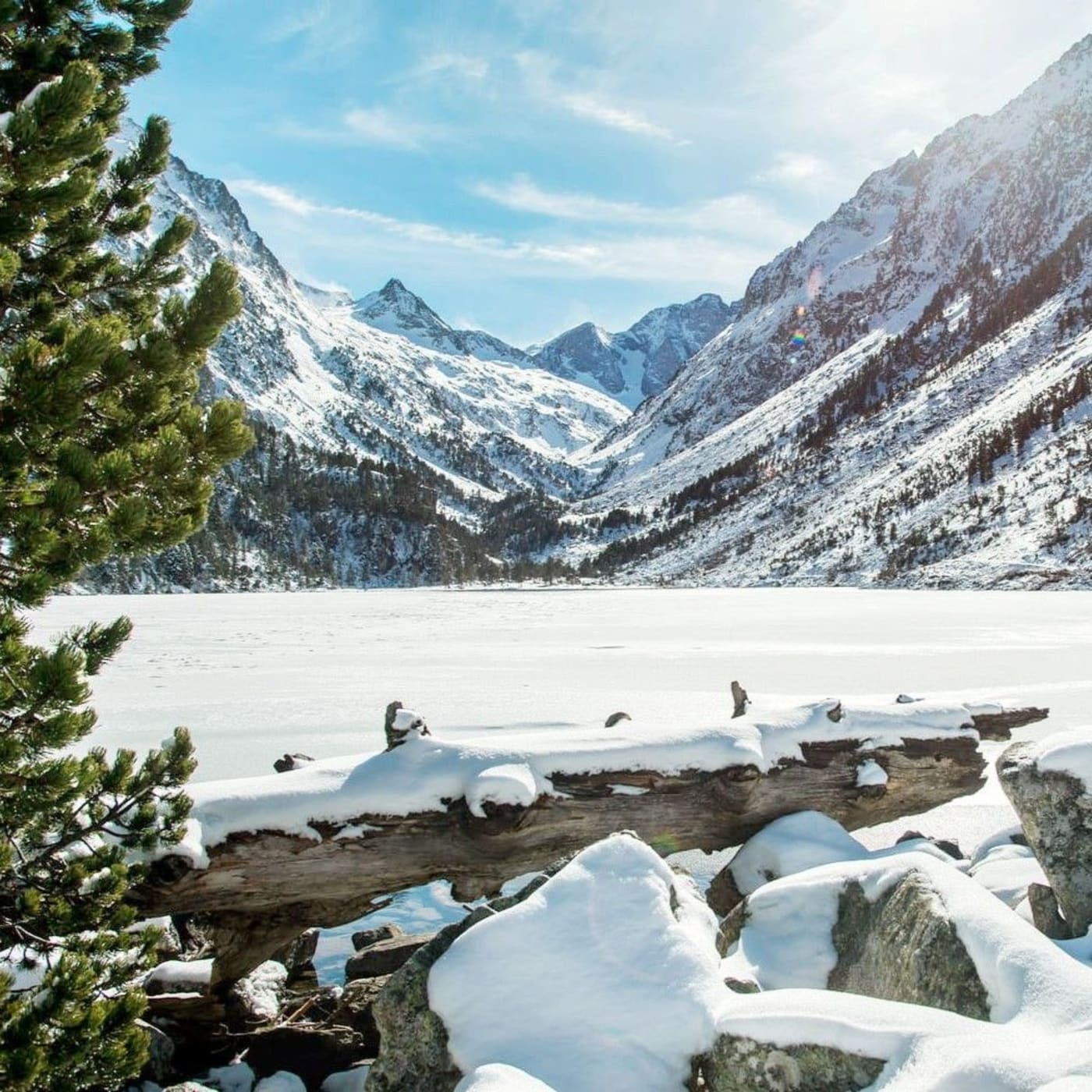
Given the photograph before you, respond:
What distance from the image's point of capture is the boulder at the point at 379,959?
7.06 meters

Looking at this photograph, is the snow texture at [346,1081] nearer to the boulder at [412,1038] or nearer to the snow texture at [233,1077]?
the snow texture at [233,1077]

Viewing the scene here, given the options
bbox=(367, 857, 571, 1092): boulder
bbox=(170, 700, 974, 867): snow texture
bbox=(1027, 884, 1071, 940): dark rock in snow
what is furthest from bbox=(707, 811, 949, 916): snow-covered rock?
bbox=(367, 857, 571, 1092): boulder

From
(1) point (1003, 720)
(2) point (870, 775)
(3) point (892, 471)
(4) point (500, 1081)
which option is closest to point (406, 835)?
(4) point (500, 1081)

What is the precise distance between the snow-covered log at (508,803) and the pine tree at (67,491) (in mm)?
1223

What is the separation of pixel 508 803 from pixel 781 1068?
10.2 feet

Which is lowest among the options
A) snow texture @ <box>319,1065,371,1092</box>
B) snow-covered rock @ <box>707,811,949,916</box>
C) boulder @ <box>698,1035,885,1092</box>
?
snow texture @ <box>319,1065,371,1092</box>

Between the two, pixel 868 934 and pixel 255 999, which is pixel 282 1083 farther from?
pixel 868 934

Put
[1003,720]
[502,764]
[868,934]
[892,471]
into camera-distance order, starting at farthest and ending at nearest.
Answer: [892,471] < [1003,720] < [502,764] < [868,934]

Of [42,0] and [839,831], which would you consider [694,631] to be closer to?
[839,831]

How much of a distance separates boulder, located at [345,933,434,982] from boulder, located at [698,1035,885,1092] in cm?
401

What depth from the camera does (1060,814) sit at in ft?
18.4

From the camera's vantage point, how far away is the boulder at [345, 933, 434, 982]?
7062 millimetres

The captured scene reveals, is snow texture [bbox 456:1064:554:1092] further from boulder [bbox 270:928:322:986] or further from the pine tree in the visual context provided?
boulder [bbox 270:928:322:986]

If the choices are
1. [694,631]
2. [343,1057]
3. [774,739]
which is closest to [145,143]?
[343,1057]
